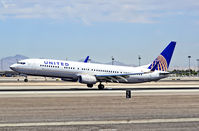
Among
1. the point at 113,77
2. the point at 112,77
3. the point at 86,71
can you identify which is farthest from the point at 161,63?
the point at 86,71

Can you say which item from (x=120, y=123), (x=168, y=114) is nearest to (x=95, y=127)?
(x=120, y=123)

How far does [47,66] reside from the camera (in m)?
49.1

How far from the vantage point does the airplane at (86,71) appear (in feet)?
162

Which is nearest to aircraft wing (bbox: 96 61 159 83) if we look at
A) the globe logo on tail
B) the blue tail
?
the globe logo on tail

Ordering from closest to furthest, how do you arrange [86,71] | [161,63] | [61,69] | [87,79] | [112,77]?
[61,69] → [87,79] → [86,71] → [112,77] → [161,63]

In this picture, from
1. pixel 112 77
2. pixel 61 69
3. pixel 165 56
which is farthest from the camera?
pixel 165 56

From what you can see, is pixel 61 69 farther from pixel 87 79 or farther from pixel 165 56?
pixel 165 56

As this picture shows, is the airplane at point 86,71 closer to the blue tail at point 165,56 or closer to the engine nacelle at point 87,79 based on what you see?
the engine nacelle at point 87,79

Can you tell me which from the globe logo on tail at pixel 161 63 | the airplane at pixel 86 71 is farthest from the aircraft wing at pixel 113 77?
the globe logo on tail at pixel 161 63

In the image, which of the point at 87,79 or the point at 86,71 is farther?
the point at 86,71

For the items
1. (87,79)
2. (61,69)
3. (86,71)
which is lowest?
(87,79)

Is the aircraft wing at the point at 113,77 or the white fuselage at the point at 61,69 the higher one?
the white fuselage at the point at 61,69

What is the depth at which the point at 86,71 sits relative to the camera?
167 feet

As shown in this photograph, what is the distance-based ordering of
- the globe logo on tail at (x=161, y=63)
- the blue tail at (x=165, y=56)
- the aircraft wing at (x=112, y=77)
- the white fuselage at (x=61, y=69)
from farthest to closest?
1. the blue tail at (x=165, y=56)
2. the globe logo on tail at (x=161, y=63)
3. the aircraft wing at (x=112, y=77)
4. the white fuselage at (x=61, y=69)
